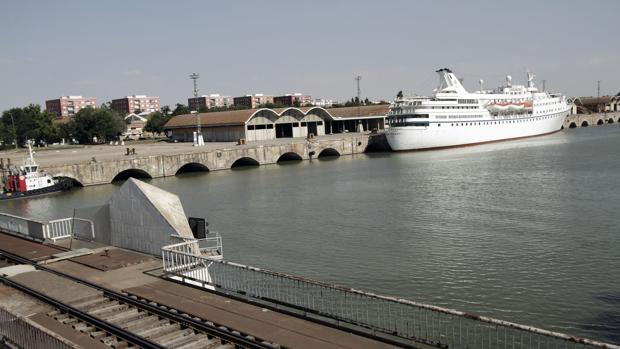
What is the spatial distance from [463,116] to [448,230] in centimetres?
5998

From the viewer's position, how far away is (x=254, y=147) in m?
64.4

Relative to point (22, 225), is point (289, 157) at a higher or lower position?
lower

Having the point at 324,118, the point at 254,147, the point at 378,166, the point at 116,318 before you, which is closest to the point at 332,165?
the point at 378,166

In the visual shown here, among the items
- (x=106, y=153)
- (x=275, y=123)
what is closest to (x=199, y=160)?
(x=106, y=153)

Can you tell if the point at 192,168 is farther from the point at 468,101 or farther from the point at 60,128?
the point at 60,128

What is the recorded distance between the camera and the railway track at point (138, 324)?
9445 millimetres

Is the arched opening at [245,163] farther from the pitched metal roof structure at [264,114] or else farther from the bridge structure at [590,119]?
the bridge structure at [590,119]

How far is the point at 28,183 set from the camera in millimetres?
45125

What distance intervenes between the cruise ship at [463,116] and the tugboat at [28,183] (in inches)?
1827

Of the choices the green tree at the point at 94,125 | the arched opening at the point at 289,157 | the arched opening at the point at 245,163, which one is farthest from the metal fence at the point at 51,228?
the green tree at the point at 94,125

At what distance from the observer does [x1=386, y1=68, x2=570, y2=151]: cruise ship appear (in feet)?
249

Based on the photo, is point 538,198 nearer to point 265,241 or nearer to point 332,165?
point 265,241

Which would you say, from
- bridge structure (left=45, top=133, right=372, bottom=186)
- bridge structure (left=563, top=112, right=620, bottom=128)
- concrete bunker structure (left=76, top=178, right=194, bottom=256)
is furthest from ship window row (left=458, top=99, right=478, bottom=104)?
concrete bunker structure (left=76, top=178, right=194, bottom=256)

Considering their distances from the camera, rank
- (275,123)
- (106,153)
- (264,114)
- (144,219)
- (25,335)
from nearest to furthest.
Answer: (25,335) < (144,219) < (106,153) < (264,114) < (275,123)
